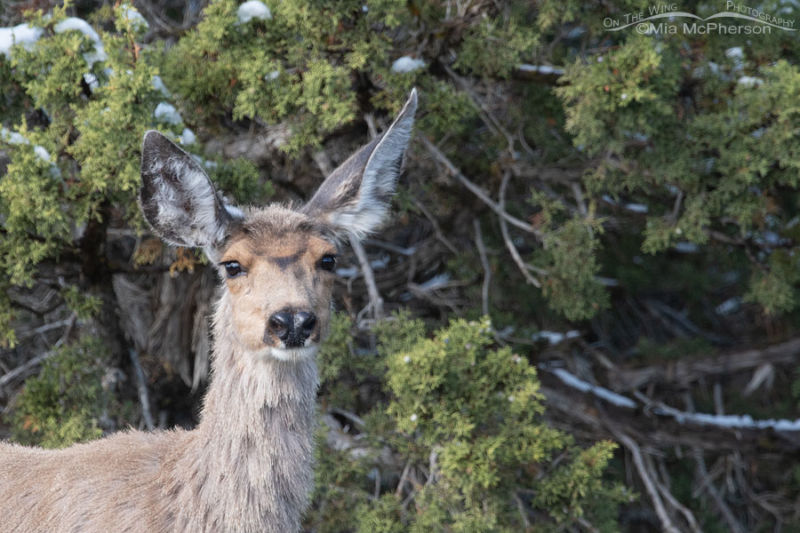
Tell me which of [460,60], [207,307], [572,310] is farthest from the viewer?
[207,307]

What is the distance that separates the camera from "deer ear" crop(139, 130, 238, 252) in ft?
14.6

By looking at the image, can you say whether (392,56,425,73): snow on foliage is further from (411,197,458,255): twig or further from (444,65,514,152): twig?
(411,197,458,255): twig

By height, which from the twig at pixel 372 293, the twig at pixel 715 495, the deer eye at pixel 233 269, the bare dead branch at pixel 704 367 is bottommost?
the twig at pixel 715 495

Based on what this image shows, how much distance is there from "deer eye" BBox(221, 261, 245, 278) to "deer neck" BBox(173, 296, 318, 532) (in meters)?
0.29

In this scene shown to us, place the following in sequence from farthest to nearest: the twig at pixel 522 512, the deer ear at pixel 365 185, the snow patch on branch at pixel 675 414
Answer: the snow patch on branch at pixel 675 414 < the twig at pixel 522 512 < the deer ear at pixel 365 185

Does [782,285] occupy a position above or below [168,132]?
below

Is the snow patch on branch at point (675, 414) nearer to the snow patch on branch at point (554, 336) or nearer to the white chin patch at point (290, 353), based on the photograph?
the snow patch on branch at point (554, 336)

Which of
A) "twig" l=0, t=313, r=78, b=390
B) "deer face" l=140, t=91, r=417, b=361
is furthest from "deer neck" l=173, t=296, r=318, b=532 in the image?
"twig" l=0, t=313, r=78, b=390

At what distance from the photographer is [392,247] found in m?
8.91

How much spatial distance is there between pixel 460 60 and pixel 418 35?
1.10ft

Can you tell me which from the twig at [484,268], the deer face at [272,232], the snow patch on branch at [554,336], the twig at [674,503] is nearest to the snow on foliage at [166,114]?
the deer face at [272,232]

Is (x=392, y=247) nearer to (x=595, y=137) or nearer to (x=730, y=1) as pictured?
(x=595, y=137)

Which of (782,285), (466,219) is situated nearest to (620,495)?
(782,285)

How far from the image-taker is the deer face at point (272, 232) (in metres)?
4.25
